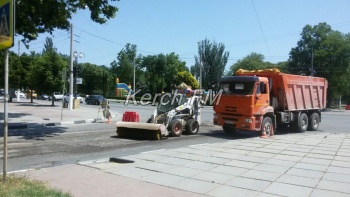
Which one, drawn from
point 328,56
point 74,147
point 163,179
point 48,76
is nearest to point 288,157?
point 163,179

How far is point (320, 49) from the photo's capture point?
56.2 m

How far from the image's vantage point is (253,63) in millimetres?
73688

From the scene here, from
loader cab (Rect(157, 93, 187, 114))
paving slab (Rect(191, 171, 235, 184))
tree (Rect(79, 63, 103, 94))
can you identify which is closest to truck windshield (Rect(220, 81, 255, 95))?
loader cab (Rect(157, 93, 187, 114))

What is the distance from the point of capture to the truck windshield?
1351 centimetres

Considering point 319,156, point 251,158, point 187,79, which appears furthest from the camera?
point 187,79

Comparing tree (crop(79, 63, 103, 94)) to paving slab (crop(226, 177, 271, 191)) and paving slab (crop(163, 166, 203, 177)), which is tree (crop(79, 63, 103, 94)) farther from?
paving slab (crop(226, 177, 271, 191))

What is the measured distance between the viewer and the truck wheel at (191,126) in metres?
14.2

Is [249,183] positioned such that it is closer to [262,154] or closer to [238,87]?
[262,154]

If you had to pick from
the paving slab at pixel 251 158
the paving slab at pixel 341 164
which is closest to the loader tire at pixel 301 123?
the paving slab at pixel 341 164

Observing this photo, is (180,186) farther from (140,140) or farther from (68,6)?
(68,6)

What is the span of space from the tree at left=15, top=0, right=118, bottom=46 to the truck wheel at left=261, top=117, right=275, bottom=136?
8395 mm

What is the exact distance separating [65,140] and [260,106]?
7.81 meters

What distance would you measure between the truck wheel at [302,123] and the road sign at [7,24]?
46.1 feet

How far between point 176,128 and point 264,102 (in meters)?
3.90
